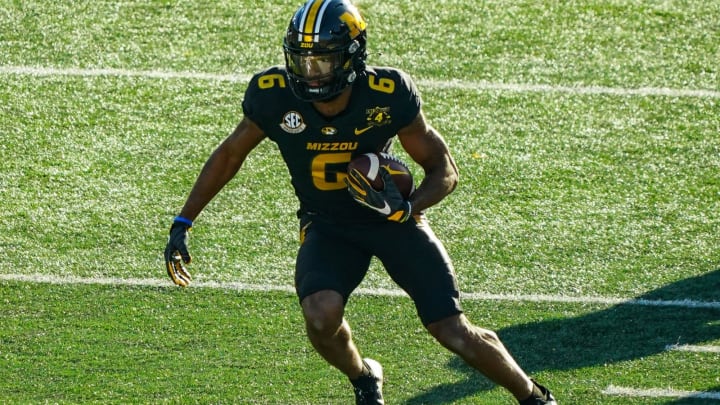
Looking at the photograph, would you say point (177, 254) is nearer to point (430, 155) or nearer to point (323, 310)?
point (323, 310)

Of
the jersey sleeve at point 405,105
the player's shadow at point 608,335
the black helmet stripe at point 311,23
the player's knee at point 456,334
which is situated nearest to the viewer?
the player's knee at point 456,334

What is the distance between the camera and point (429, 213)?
326 inches

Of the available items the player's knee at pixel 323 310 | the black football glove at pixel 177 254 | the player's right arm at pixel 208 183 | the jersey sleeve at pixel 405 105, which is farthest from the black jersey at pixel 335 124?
the black football glove at pixel 177 254

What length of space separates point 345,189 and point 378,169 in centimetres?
34

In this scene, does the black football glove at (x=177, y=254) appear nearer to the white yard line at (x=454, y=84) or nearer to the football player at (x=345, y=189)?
the football player at (x=345, y=189)

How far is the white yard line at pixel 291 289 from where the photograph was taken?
23.5 feet

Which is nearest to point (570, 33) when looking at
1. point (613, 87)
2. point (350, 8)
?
point (613, 87)

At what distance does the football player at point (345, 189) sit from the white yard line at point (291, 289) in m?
1.34

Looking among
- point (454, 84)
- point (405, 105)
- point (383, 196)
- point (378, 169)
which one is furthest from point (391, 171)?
point (454, 84)

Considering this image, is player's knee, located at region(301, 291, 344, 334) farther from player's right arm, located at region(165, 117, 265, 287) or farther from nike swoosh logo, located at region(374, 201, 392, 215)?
player's right arm, located at region(165, 117, 265, 287)

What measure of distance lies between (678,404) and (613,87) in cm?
416

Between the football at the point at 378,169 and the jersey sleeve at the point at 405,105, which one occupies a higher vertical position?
the jersey sleeve at the point at 405,105

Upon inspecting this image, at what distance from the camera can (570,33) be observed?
34.5 ft

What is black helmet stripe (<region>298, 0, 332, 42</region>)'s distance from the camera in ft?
18.7
